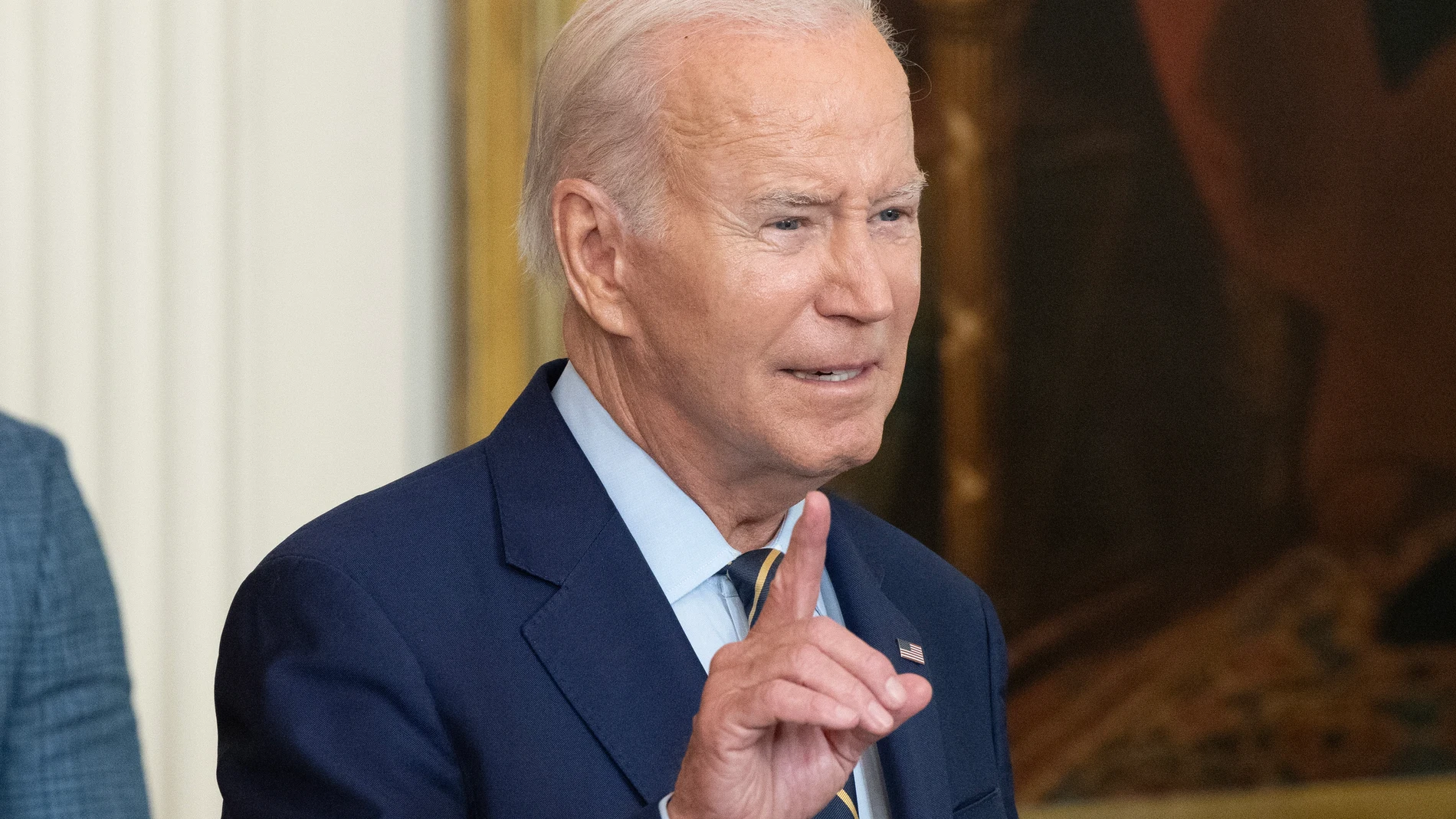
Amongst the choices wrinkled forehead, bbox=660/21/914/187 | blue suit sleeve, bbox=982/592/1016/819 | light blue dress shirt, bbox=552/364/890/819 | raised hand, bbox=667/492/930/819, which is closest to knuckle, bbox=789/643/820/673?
raised hand, bbox=667/492/930/819

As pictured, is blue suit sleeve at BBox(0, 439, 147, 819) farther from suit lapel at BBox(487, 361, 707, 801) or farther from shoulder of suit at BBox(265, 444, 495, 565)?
suit lapel at BBox(487, 361, 707, 801)

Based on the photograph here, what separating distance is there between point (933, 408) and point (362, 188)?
1.50m

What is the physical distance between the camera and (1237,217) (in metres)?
4.20

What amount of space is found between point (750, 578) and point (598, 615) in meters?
0.25

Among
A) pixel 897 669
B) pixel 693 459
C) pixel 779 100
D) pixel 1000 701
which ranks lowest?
pixel 1000 701

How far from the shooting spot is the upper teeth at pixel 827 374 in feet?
6.86

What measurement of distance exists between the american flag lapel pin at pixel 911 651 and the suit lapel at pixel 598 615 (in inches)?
18.1

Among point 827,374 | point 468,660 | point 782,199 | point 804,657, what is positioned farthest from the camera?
point 827,374

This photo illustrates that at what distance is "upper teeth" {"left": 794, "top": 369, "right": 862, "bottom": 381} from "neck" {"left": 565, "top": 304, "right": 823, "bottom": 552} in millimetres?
142

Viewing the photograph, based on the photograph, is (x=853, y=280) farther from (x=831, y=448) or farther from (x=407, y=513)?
(x=407, y=513)

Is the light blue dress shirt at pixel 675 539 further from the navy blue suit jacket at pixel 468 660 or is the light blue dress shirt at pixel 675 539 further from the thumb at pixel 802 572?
the thumb at pixel 802 572

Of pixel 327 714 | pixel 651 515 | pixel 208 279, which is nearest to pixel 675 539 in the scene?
pixel 651 515

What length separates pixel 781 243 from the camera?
204 centimetres

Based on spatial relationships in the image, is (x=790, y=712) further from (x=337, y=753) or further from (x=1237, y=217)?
(x=1237, y=217)
